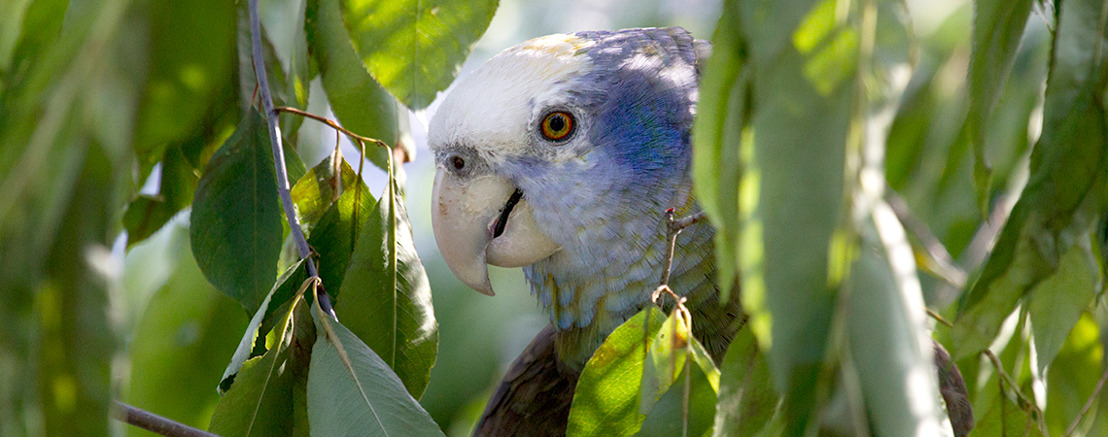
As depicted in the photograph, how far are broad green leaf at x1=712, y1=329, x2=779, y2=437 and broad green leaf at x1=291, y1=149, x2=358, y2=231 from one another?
1.16 ft

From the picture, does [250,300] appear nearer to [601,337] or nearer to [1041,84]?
[601,337]

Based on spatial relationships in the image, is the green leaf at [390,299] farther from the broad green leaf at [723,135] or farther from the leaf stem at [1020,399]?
the leaf stem at [1020,399]

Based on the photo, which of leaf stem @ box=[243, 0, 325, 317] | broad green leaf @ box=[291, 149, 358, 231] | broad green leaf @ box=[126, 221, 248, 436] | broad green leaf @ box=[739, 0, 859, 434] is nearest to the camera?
broad green leaf @ box=[739, 0, 859, 434]

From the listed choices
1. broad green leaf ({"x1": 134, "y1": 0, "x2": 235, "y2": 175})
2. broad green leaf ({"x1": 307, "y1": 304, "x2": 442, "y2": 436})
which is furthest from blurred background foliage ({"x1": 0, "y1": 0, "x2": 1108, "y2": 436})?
broad green leaf ({"x1": 307, "y1": 304, "x2": 442, "y2": 436})

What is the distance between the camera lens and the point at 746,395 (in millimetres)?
469

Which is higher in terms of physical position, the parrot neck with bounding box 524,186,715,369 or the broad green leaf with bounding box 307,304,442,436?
the broad green leaf with bounding box 307,304,442,436

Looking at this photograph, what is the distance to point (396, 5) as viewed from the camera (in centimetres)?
59

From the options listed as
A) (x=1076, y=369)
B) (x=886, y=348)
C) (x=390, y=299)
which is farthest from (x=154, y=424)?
(x=1076, y=369)

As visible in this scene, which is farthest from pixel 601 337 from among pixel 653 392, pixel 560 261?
pixel 653 392

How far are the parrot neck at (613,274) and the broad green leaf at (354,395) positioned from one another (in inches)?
15.9

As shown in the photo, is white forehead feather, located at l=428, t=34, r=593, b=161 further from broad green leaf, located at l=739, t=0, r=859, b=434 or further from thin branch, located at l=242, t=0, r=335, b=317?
broad green leaf, located at l=739, t=0, r=859, b=434

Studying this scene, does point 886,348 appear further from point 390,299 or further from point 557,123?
point 557,123

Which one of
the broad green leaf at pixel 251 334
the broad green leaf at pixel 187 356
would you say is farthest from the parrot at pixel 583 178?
the broad green leaf at pixel 251 334

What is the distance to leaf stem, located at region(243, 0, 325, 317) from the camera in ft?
1.86
